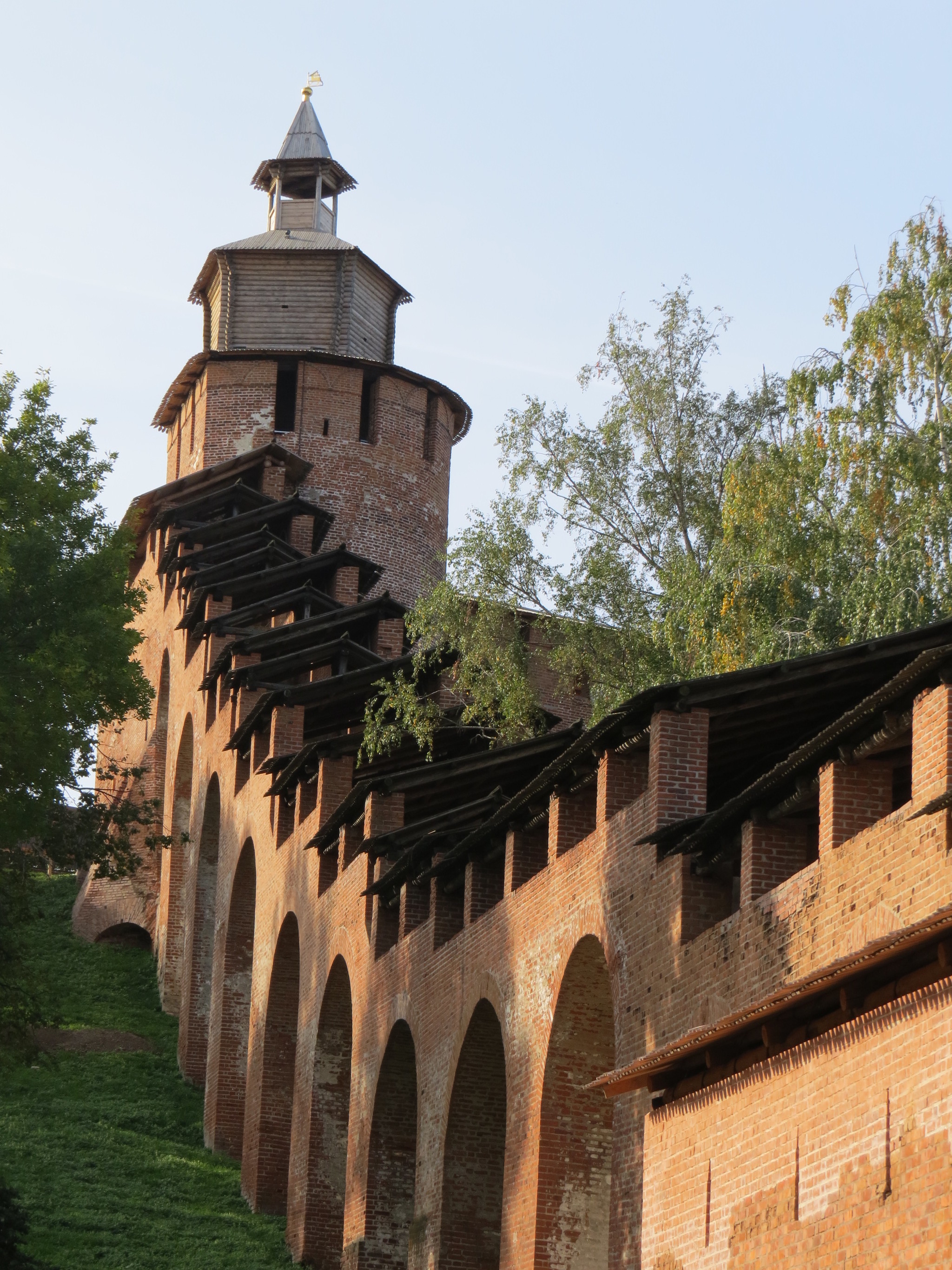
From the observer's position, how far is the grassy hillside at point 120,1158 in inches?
808

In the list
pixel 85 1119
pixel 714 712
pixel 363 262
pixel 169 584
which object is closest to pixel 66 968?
pixel 169 584

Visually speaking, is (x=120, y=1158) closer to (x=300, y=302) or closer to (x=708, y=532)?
(x=708, y=532)

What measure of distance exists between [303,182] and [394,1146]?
90.6 ft

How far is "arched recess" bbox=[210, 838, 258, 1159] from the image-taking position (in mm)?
26844

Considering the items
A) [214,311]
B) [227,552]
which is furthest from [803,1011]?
[214,311]

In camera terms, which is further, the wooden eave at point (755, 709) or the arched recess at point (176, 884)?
the arched recess at point (176, 884)

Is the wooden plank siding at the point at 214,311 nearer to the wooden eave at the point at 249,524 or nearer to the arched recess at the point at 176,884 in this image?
the wooden eave at the point at 249,524

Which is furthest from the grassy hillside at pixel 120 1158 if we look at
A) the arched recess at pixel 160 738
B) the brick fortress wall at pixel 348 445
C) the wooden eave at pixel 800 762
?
the brick fortress wall at pixel 348 445

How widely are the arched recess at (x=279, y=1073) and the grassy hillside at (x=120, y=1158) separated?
48cm

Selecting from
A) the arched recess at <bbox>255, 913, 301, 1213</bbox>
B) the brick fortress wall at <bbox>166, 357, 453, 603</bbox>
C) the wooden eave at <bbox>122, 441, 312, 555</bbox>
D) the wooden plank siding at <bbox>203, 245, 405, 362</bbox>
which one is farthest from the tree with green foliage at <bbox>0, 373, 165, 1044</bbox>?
the wooden plank siding at <bbox>203, 245, 405, 362</bbox>

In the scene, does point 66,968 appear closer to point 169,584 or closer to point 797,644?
point 169,584

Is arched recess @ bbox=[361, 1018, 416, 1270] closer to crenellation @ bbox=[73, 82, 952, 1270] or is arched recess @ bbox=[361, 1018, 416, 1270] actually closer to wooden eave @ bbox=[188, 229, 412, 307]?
crenellation @ bbox=[73, 82, 952, 1270]

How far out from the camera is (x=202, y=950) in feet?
103

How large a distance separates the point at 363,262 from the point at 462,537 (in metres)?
16.0
